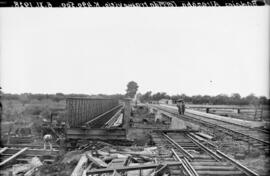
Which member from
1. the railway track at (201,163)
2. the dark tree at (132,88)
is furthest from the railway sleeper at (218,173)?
the dark tree at (132,88)

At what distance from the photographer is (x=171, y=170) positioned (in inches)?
211

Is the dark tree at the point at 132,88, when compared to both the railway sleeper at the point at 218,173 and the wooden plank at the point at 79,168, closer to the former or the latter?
the wooden plank at the point at 79,168

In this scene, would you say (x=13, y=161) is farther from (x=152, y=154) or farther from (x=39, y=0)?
(x=39, y=0)

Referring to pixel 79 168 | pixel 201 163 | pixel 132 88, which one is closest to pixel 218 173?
pixel 201 163

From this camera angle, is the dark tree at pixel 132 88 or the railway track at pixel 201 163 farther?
the dark tree at pixel 132 88

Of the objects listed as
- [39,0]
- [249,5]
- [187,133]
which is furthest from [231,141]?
[39,0]

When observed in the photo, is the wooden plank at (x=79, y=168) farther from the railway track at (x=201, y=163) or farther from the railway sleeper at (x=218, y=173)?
the railway sleeper at (x=218, y=173)

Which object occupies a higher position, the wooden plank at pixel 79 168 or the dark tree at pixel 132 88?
the dark tree at pixel 132 88

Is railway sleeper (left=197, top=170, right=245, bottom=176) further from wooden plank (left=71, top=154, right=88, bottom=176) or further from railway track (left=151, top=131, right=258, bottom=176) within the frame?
wooden plank (left=71, top=154, right=88, bottom=176)

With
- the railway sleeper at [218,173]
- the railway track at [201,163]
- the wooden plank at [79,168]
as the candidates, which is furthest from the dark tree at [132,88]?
the railway sleeper at [218,173]

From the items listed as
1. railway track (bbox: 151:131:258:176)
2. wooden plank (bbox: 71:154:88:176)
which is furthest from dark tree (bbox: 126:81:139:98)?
wooden plank (bbox: 71:154:88:176)

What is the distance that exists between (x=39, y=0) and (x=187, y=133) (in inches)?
373

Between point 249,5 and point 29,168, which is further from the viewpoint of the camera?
point 29,168

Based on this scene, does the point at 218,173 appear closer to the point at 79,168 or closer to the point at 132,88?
the point at 79,168
